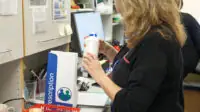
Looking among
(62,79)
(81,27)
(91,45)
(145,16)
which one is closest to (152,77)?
(145,16)

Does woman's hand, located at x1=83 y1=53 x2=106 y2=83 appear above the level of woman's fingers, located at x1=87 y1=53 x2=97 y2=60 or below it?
below

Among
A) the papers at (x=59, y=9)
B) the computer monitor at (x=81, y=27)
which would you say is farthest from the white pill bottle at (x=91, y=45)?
the computer monitor at (x=81, y=27)

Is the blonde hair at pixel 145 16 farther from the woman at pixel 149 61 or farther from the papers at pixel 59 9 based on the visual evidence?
the papers at pixel 59 9

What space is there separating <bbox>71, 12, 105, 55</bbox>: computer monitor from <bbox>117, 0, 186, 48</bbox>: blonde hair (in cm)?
99

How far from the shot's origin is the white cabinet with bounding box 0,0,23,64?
120 cm

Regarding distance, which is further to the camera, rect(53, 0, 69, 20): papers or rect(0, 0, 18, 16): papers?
rect(53, 0, 69, 20): papers

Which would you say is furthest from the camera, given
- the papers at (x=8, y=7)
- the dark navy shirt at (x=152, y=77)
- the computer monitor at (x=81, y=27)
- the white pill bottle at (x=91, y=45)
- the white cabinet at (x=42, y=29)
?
the computer monitor at (x=81, y=27)

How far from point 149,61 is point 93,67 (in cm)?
29

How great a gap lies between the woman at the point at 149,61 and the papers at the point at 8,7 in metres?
0.47

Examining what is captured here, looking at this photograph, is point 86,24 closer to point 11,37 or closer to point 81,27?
point 81,27

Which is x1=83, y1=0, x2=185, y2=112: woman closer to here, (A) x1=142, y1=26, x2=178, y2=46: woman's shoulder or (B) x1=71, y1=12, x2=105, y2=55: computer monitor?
(A) x1=142, y1=26, x2=178, y2=46: woman's shoulder

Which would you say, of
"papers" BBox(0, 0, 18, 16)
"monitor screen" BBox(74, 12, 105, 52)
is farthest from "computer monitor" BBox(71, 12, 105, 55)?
"papers" BBox(0, 0, 18, 16)

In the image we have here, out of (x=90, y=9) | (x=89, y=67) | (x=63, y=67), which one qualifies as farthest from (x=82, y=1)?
(x=89, y=67)

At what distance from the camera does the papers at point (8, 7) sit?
1173mm
